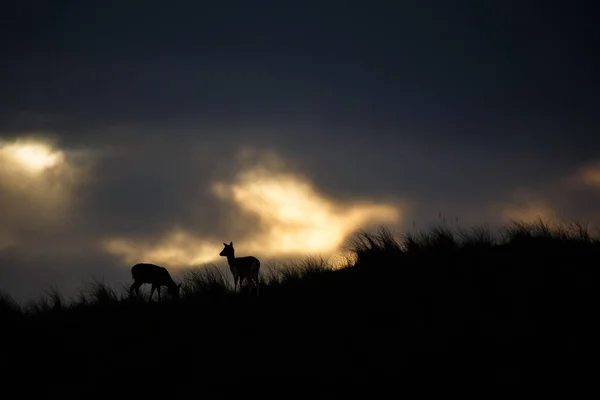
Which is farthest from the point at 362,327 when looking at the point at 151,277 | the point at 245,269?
the point at 151,277

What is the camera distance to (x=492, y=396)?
384 inches

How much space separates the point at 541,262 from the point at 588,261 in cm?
132

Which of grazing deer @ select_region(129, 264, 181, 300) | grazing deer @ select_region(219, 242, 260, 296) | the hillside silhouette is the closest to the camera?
the hillside silhouette

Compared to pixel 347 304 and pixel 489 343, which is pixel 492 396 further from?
pixel 347 304

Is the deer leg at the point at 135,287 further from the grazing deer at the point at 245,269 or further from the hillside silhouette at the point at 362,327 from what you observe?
the grazing deer at the point at 245,269

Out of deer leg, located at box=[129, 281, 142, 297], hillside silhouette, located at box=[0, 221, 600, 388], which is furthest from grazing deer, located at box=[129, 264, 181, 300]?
hillside silhouette, located at box=[0, 221, 600, 388]

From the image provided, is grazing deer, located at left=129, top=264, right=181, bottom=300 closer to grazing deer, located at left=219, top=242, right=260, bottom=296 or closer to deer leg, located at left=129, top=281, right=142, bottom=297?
deer leg, located at left=129, top=281, right=142, bottom=297

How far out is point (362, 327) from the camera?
13.2 meters

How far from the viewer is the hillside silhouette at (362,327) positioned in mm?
11133

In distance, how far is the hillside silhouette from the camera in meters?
11.1

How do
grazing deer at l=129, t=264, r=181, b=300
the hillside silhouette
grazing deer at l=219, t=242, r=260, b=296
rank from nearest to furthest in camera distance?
the hillside silhouette → grazing deer at l=219, t=242, r=260, b=296 → grazing deer at l=129, t=264, r=181, b=300

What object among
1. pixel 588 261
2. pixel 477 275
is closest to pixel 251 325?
pixel 477 275

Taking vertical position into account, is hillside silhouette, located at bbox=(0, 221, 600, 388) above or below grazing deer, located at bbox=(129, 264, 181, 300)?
below

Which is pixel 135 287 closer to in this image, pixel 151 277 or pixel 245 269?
pixel 151 277
